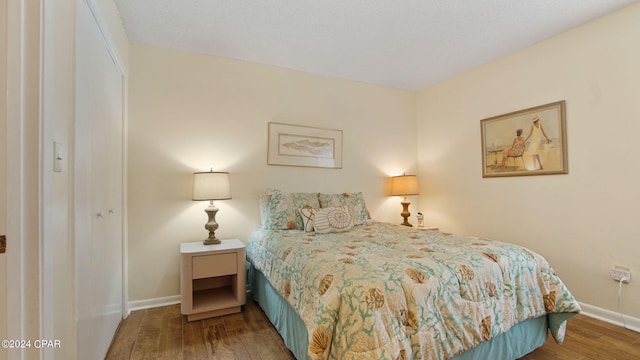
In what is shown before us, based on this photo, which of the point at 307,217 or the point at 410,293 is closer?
the point at 410,293

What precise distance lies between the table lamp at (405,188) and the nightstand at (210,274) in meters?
2.10

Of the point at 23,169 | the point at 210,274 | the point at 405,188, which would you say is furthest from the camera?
the point at 405,188

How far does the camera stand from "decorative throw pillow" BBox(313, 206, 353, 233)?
2582mm

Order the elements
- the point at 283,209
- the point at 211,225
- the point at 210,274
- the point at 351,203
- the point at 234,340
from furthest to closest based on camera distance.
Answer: the point at 351,203 < the point at 283,209 < the point at 211,225 < the point at 210,274 < the point at 234,340

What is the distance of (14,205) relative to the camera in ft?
3.04

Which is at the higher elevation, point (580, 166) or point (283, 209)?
point (580, 166)

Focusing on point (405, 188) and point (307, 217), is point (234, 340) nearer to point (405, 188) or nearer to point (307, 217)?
point (307, 217)

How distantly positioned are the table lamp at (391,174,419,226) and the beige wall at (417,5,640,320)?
2.13 ft

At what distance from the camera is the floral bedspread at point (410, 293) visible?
1216 millimetres

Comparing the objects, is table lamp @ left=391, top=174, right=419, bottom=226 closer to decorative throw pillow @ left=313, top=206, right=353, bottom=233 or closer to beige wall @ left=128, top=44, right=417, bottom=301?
beige wall @ left=128, top=44, right=417, bottom=301

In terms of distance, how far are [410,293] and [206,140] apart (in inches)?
92.3

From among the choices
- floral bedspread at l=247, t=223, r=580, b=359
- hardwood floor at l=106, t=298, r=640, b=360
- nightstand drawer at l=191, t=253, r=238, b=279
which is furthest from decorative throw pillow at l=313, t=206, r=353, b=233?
hardwood floor at l=106, t=298, r=640, b=360

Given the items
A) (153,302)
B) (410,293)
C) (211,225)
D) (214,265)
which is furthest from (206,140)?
(410,293)

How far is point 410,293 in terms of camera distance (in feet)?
4.30
